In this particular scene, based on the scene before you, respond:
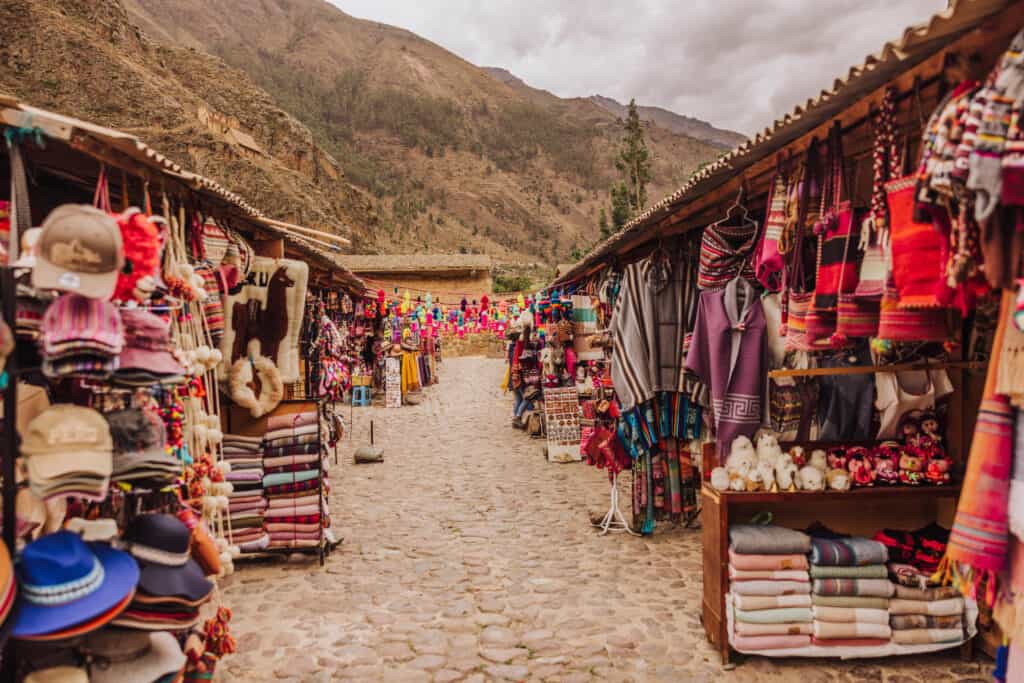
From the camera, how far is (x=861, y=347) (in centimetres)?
Answer: 402

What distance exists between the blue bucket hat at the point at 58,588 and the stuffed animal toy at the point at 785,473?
3.17m

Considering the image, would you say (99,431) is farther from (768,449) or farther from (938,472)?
(938,472)

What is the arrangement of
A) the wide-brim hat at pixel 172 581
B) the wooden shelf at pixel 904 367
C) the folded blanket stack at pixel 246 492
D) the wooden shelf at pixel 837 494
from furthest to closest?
the folded blanket stack at pixel 246 492 < the wooden shelf at pixel 837 494 < the wooden shelf at pixel 904 367 < the wide-brim hat at pixel 172 581

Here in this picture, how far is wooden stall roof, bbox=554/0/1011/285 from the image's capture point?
6.13ft

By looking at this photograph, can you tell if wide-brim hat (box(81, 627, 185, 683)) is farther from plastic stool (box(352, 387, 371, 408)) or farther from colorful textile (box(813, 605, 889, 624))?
plastic stool (box(352, 387, 371, 408))

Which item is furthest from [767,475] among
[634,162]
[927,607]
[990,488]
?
[634,162]

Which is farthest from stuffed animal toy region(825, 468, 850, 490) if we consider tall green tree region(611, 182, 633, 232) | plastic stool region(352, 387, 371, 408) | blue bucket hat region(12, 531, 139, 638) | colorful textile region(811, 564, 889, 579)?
tall green tree region(611, 182, 633, 232)

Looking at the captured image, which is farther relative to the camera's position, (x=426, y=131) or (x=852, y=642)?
(x=426, y=131)

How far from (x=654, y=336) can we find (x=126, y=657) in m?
3.99

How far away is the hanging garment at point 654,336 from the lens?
5121mm

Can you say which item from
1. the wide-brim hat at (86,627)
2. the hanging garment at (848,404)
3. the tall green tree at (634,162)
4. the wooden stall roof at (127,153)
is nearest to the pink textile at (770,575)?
the hanging garment at (848,404)

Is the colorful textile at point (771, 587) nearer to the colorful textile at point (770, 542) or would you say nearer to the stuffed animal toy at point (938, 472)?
the colorful textile at point (770, 542)

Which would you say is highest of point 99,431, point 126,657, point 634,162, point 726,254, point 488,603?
point 634,162

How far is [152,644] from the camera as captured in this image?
2455 millimetres
